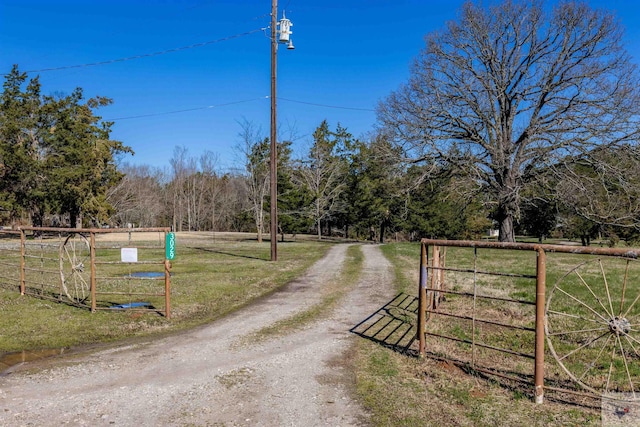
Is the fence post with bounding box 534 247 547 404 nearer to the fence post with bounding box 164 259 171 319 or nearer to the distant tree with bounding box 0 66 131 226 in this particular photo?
the fence post with bounding box 164 259 171 319

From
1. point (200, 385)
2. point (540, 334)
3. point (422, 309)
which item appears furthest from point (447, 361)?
point (200, 385)

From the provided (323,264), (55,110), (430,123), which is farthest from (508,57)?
(55,110)

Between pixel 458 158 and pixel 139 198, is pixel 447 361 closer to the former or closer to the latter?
pixel 458 158

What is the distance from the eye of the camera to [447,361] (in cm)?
612

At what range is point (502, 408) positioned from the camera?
4730 mm

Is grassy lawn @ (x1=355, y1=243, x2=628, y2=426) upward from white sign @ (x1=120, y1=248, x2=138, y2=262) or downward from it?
downward

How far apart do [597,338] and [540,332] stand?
542mm

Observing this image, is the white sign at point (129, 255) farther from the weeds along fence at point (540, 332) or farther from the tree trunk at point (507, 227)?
the tree trunk at point (507, 227)

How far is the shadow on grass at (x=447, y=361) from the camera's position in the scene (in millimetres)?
4988

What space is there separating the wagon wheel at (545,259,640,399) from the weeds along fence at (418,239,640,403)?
11 millimetres

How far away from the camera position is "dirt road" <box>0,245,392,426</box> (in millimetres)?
4543

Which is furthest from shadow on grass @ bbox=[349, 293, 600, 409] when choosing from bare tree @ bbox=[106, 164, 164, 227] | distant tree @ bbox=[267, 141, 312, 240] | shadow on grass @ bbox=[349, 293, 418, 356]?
bare tree @ bbox=[106, 164, 164, 227]

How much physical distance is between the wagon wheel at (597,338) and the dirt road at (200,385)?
108 inches

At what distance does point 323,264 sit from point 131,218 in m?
53.4
